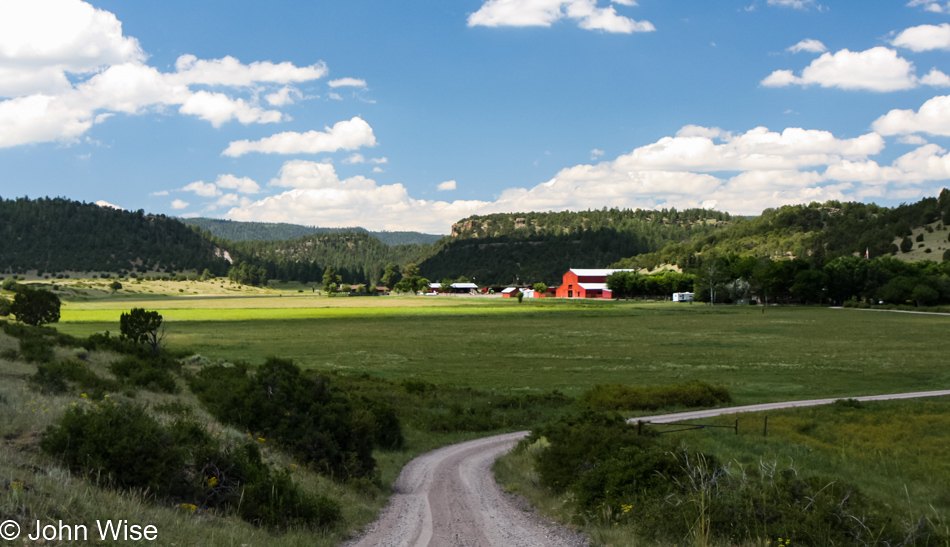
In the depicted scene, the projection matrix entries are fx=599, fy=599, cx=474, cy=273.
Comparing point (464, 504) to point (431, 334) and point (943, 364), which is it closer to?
point (943, 364)

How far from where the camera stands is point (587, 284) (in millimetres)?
187875

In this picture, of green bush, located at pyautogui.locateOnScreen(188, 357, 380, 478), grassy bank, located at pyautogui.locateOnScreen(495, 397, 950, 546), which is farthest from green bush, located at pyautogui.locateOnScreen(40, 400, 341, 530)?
grassy bank, located at pyautogui.locateOnScreen(495, 397, 950, 546)

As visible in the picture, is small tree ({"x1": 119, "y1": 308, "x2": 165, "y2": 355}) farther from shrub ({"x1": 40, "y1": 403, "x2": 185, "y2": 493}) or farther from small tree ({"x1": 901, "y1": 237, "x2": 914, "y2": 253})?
small tree ({"x1": 901, "y1": 237, "x2": 914, "y2": 253})

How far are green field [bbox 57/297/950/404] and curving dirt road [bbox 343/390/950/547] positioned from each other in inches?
738

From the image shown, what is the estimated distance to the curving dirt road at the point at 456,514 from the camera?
1233cm

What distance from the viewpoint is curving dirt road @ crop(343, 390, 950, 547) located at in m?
12.3

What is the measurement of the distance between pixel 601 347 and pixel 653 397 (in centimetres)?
2936

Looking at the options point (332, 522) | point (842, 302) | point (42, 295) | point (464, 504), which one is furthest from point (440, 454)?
point (842, 302)

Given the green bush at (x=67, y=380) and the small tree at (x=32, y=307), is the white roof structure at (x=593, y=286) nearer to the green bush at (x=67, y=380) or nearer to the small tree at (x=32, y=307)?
the small tree at (x=32, y=307)

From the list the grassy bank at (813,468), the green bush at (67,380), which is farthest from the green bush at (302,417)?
the grassy bank at (813,468)

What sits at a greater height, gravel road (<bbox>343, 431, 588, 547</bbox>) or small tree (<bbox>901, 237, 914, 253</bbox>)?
small tree (<bbox>901, 237, 914, 253</bbox>)

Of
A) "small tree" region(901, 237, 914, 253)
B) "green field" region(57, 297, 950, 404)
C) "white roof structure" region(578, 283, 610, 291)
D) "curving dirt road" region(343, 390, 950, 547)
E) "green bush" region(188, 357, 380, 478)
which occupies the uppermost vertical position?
"small tree" region(901, 237, 914, 253)

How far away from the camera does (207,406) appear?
69.3 ft

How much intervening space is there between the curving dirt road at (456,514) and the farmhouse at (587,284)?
16710cm
